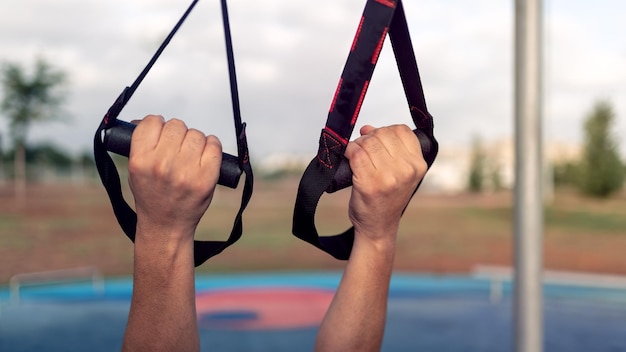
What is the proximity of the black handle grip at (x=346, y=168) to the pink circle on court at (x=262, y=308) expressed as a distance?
741 centimetres

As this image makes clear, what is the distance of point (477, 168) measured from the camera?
31.1 m

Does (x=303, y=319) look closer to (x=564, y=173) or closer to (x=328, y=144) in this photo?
(x=328, y=144)

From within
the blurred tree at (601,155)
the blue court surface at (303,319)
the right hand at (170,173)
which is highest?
the blurred tree at (601,155)

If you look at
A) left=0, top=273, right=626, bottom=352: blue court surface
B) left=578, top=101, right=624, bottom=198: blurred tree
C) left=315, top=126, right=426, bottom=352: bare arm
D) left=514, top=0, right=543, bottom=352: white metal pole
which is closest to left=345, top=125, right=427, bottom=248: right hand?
left=315, top=126, right=426, bottom=352: bare arm

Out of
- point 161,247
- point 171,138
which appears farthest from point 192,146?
point 161,247

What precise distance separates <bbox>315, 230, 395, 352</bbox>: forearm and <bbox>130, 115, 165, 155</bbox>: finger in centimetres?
40

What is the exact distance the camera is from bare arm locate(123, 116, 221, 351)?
89 cm

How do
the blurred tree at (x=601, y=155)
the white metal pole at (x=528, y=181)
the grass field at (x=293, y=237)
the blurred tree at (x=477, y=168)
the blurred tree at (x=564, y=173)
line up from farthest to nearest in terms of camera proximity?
the blurred tree at (x=477, y=168) → the blurred tree at (x=564, y=173) → the blurred tree at (x=601, y=155) → the grass field at (x=293, y=237) → the white metal pole at (x=528, y=181)

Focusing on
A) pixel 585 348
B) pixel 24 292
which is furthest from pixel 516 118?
pixel 24 292

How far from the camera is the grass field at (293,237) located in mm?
18703

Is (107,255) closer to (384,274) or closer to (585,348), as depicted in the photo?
(585,348)

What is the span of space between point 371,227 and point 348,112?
0.20 metres

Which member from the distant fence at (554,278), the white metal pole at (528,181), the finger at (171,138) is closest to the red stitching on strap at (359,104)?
the finger at (171,138)

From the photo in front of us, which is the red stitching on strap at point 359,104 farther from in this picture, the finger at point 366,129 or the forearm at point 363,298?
the forearm at point 363,298
